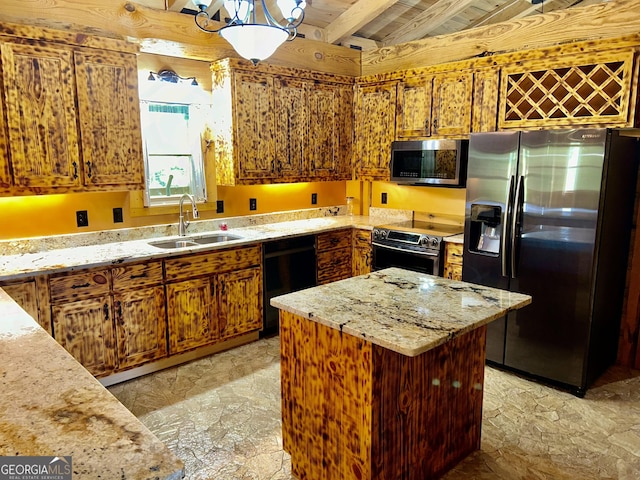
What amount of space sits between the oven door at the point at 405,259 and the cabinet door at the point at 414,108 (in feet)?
3.44

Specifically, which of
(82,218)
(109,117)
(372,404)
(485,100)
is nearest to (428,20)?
(485,100)

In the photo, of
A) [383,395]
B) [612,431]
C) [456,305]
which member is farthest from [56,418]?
[612,431]

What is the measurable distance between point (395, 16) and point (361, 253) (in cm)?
236

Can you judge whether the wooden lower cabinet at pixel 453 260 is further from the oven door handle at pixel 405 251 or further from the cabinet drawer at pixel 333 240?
the cabinet drawer at pixel 333 240

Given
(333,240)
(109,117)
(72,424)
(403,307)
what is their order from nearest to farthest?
(72,424) → (403,307) → (109,117) → (333,240)

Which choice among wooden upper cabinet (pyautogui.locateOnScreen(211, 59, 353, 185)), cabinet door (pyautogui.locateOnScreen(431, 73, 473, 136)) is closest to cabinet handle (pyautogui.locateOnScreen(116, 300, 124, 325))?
wooden upper cabinet (pyautogui.locateOnScreen(211, 59, 353, 185))

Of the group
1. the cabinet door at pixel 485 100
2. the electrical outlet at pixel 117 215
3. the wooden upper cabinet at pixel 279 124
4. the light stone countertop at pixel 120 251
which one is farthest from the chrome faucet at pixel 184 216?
the cabinet door at pixel 485 100

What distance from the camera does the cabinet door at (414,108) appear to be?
423 centimetres

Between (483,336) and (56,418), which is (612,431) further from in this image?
(56,418)

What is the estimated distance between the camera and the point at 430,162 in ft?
13.7

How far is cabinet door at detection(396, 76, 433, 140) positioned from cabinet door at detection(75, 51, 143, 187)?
2287 mm

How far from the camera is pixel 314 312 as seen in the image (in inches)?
82.0

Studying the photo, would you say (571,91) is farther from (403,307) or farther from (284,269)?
(284,269)

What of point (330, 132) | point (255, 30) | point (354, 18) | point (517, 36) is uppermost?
point (354, 18)
